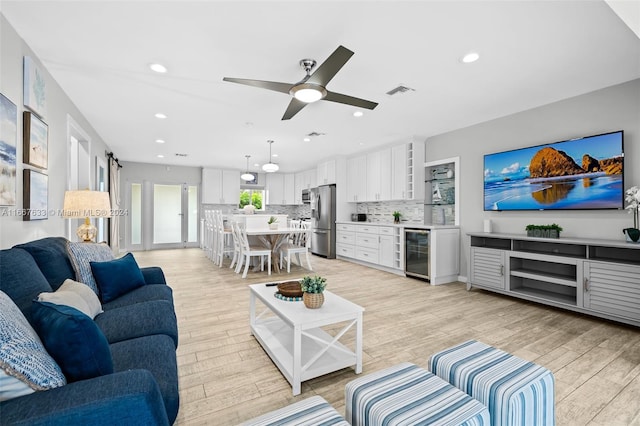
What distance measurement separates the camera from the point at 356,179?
6.89m

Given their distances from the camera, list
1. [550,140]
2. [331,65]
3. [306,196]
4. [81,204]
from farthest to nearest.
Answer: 1. [306,196]
2. [550,140]
3. [81,204]
4. [331,65]

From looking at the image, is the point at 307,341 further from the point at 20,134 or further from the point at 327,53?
→ the point at 20,134

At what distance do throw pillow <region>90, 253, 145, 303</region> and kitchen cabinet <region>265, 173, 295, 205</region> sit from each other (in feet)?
24.4

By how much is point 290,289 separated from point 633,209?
3.57m

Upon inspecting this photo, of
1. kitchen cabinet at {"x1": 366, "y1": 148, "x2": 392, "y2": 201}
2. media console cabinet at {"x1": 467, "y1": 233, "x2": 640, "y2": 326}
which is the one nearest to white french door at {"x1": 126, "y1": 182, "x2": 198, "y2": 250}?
kitchen cabinet at {"x1": 366, "y1": 148, "x2": 392, "y2": 201}

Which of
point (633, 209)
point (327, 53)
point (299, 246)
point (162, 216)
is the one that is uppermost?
point (327, 53)

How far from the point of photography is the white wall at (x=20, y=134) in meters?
2.09

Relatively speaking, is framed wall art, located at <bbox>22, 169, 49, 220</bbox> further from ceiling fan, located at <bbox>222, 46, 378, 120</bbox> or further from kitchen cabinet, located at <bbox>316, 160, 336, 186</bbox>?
kitchen cabinet, located at <bbox>316, 160, 336, 186</bbox>

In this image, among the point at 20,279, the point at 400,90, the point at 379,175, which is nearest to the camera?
the point at 20,279

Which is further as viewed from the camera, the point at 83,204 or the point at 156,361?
the point at 83,204

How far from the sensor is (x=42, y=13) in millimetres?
2051

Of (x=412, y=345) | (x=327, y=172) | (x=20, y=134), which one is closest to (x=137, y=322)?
(x=20, y=134)

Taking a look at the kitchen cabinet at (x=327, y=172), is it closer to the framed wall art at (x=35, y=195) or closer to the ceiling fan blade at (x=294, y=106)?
the ceiling fan blade at (x=294, y=106)

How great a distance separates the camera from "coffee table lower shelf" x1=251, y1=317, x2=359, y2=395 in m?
1.95
